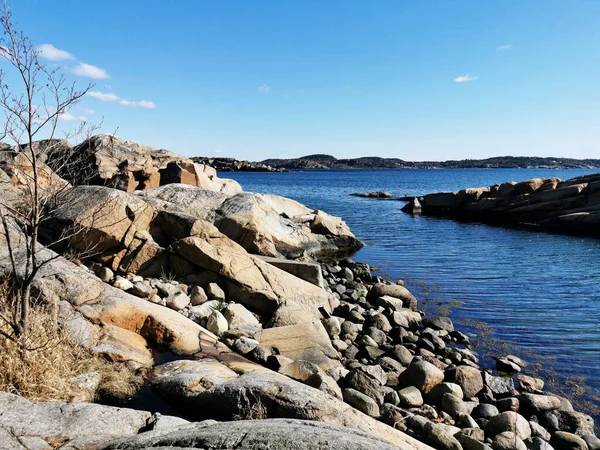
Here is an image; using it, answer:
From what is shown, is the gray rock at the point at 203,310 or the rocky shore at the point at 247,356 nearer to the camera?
the rocky shore at the point at 247,356

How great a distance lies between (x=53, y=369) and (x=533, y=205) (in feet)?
141

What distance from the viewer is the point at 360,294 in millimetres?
16734

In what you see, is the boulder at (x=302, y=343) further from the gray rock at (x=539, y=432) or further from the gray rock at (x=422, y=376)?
the gray rock at (x=539, y=432)

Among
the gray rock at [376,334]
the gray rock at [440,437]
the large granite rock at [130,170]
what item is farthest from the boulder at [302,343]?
the large granite rock at [130,170]

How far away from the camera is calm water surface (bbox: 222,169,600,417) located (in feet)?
40.7

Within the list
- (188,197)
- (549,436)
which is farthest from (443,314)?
(188,197)

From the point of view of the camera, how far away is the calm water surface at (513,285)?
40.7ft

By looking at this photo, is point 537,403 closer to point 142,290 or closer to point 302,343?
point 302,343

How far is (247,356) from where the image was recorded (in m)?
8.81

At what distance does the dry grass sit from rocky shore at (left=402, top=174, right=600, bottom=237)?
3631 centimetres

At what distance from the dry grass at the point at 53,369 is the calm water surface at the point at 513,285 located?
9.16m

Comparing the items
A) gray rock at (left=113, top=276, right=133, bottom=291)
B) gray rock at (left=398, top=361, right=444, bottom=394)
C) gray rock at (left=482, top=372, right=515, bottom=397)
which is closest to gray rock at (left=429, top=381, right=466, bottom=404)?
gray rock at (left=398, top=361, right=444, bottom=394)

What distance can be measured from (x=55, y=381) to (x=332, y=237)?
21.5 m

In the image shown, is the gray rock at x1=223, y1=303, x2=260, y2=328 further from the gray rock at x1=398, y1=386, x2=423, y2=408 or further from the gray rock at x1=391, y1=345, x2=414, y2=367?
the gray rock at x1=398, y1=386, x2=423, y2=408
